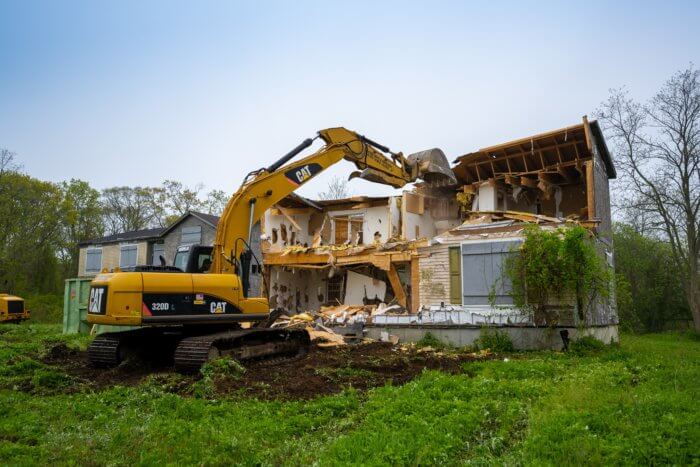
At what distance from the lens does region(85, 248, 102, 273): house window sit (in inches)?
A: 1262

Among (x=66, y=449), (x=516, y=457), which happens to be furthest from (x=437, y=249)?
(x=66, y=449)

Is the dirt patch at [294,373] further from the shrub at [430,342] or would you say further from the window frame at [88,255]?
the window frame at [88,255]

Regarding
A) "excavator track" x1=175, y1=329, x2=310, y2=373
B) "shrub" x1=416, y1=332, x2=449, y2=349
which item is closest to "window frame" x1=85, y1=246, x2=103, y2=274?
"excavator track" x1=175, y1=329, x2=310, y2=373

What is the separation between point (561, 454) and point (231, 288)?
7101 mm

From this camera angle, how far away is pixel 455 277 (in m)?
16.2

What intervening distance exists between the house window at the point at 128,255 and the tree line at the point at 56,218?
22.7ft

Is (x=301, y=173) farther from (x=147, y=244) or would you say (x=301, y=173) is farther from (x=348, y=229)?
(x=147, y=244)

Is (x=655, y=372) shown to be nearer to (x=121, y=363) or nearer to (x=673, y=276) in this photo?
(x=121, y=363)

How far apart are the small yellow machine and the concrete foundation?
23.4 meters

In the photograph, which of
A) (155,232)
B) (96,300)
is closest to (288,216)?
(155,232)

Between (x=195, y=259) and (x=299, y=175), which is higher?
(x=299, y=175)

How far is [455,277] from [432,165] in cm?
354

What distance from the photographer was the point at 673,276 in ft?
113

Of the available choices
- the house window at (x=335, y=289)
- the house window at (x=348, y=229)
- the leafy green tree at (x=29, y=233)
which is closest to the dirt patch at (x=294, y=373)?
the house window at (x=335, y=289)
